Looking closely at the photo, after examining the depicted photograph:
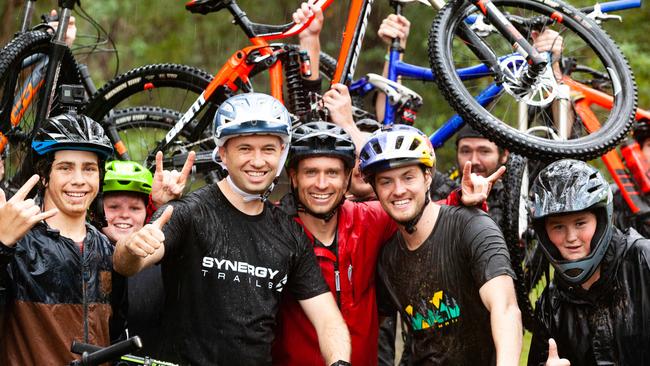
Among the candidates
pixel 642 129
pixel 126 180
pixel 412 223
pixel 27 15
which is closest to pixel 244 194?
A: pixel 412 223

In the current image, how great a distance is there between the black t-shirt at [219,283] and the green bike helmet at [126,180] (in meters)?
1.18

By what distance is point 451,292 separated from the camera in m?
5.61

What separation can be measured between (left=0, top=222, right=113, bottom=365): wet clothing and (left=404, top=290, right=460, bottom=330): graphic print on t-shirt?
1.95 metres

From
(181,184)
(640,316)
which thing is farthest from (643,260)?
(181,184)

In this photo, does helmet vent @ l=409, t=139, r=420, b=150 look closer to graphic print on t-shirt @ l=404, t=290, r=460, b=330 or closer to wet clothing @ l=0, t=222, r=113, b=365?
graphic print on t-shirt @ l=404, t=290, r=460, b=330

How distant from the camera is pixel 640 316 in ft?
17.0

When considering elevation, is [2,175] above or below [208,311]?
above

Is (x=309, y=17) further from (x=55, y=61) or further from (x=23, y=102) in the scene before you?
(x=23, y=102)

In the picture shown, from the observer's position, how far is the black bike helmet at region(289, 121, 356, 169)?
5.97m

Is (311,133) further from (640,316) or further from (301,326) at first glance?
(640,316)

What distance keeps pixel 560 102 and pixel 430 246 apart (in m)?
2.46

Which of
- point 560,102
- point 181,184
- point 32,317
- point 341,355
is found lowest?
point 341,355

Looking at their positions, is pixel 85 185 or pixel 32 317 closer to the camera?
pixel 32 317

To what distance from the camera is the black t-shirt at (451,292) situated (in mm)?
5574
